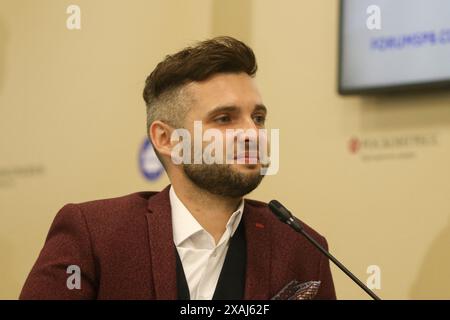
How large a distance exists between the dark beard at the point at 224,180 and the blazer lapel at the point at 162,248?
12 centimetres

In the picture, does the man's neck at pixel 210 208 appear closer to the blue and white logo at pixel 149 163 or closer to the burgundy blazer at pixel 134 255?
the burgundy blazer at pixel 134 255

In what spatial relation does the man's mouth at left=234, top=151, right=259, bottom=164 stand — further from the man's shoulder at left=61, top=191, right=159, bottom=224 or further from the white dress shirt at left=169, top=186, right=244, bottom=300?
the man's shoulder at left=61, top=191, right=159, bottom=224

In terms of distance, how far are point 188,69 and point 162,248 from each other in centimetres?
51

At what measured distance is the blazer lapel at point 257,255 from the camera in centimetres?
195

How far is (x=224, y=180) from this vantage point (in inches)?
79.6

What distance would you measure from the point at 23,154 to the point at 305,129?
5.60 ft

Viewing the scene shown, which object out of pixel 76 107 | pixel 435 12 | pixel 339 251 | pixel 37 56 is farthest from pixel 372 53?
pixel 37 56

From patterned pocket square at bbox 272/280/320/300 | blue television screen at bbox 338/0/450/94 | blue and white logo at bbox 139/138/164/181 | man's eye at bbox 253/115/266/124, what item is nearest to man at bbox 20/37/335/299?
man's eye at bbox 253/115/266/124

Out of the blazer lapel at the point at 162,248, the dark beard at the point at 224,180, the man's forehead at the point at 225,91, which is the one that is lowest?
the blazer lapel at the point at 162,248

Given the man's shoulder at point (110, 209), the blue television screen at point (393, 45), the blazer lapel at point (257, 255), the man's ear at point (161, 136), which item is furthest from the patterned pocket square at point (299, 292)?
the blue television screen at point (393, 45)

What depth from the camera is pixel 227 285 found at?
1962 mm

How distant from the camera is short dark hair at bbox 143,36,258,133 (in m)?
2.10

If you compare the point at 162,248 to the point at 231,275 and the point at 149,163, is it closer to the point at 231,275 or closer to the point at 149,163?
the point at 231,275
